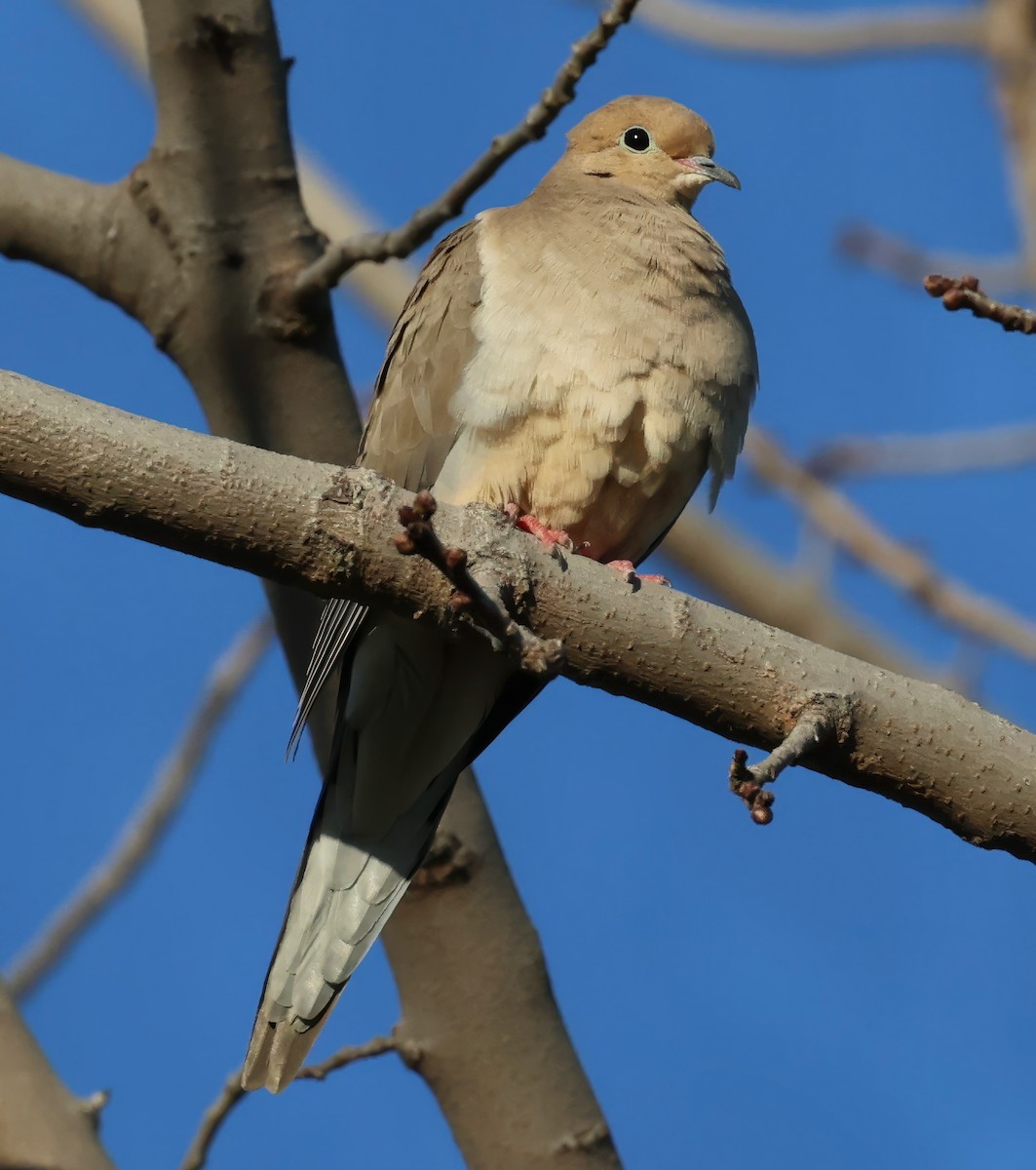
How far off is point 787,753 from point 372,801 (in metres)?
1.58

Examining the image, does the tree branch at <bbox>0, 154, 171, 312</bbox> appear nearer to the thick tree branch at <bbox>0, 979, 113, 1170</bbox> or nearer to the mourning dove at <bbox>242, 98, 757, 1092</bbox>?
the mourning dove at <bbox>242, 98, 757, 1092</bbox>

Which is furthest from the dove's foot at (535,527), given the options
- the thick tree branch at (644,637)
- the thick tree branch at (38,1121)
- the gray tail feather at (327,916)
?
the thick tree branch at (38,1121)

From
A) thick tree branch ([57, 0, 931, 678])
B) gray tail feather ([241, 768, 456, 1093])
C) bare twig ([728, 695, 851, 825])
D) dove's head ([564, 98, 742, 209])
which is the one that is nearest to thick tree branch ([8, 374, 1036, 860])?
bare twig ([728, 695, 851, 825])

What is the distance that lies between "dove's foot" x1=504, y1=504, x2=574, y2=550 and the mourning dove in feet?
0.03

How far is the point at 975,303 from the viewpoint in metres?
2.66

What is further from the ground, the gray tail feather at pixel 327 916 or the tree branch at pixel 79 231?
the tree branch at pixel 79 231

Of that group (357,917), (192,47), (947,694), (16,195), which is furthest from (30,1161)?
(192,47)

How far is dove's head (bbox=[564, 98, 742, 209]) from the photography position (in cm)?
454

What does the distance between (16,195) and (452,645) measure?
1.56 metres

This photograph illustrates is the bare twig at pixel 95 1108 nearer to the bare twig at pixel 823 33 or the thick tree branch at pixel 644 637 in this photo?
the thick tree branch at pixel 644 637

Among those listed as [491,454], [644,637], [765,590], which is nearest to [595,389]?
[491,454]

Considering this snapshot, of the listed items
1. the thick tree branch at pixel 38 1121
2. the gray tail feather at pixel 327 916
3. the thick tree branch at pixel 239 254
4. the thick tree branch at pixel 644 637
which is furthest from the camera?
the thick tree branch at pixel 239 254

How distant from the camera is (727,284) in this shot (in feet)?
13.4

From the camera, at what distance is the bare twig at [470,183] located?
3.13m
